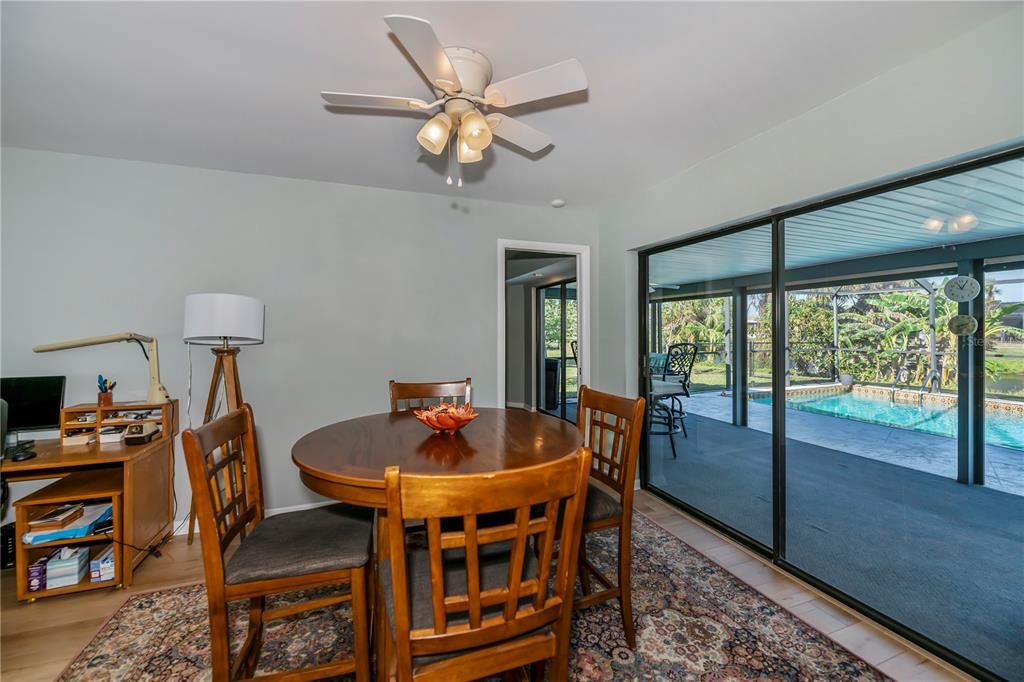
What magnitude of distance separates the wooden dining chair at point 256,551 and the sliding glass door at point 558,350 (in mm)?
3844

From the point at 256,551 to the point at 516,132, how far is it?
193 cm

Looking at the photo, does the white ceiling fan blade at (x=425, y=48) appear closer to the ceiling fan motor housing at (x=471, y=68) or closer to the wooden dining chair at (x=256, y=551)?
the ceiling fan motor housing at (x=471, y=68)

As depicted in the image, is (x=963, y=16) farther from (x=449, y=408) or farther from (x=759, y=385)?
(x=449, y=408)

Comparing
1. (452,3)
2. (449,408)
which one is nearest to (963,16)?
(452,3)

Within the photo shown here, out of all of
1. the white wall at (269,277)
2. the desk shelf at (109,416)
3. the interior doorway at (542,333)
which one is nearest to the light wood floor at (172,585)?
the white wall at (269,277)

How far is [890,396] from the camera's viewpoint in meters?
2.02

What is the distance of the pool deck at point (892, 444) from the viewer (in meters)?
1.64

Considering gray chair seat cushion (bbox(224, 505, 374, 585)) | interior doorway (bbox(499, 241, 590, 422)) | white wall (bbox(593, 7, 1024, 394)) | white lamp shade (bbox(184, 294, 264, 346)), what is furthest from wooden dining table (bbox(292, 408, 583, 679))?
interior doorway (bbox(499, 241, 590, 422))

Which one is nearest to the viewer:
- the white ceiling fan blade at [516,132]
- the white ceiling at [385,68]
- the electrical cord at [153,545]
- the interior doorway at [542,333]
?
the white ceiling at [385,68]

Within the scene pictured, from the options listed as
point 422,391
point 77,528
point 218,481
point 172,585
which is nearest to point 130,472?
point 77,528

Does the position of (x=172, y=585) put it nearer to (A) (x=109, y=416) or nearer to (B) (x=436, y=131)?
(A) (x=109, y=416)

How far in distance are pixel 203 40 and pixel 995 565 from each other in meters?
3.86

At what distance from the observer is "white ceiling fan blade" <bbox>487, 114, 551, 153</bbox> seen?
5.65ft

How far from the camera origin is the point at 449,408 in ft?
6.28
